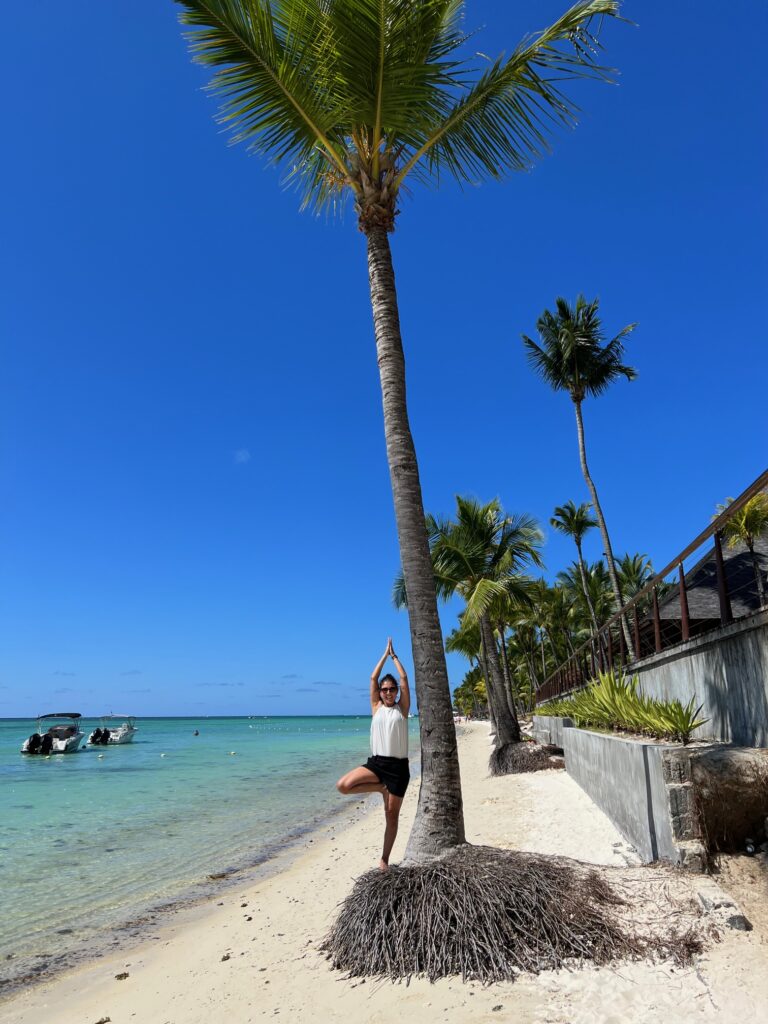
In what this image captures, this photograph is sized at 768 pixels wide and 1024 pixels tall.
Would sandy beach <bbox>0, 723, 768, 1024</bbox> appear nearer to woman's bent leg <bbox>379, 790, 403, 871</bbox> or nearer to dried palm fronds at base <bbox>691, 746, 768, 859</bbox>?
dried palm fronds at base <bbox>691, 746, 768, 859</bbox>

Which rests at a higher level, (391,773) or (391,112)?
(391,112)

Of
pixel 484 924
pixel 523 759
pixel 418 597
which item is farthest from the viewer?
pixel 523 759

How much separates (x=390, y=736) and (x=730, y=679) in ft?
11.4

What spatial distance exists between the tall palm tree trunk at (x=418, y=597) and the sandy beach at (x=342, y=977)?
1.23m

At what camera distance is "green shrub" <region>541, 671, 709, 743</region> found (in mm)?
5758

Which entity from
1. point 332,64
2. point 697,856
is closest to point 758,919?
point 697,856

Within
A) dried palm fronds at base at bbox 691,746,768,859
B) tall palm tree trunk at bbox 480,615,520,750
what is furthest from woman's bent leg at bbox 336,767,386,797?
tall palm tree trunk at bbox 480,615,520,750

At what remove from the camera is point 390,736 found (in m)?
4.93

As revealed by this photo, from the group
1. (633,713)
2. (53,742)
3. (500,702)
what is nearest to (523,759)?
(500,702)

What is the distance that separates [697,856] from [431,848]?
186 cm

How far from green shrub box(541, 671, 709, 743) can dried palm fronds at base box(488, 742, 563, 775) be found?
5437 mm

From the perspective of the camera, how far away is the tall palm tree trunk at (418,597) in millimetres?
5152

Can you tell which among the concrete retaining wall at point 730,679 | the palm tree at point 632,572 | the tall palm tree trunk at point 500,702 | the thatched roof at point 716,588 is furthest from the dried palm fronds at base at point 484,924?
the palm tree at point 632,572

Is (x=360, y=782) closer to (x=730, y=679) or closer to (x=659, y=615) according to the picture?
(x=730, y=679)
